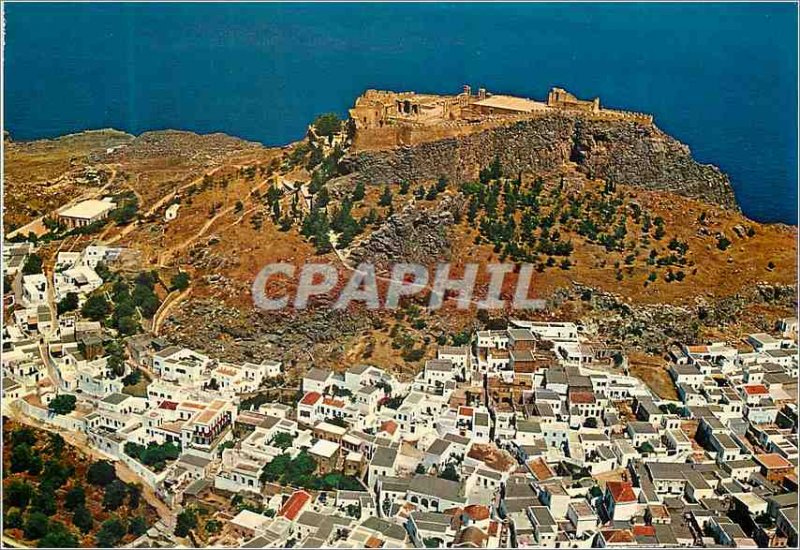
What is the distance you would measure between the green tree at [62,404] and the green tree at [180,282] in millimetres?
3613

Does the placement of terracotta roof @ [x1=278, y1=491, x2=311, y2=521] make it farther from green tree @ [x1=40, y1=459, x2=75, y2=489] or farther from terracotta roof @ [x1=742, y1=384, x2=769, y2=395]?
terracotta roof @ [x1=742, y1=384, x2=769, y2=395]

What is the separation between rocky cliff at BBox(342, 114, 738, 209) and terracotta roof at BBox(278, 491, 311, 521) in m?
10.1

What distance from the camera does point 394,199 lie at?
22406 mm

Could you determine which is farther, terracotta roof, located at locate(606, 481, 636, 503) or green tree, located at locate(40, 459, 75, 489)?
green tree, located at locate(40, 459, 75, 489)

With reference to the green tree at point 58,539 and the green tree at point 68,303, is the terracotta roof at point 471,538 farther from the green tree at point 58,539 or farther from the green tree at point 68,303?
the green tree at point 68,303

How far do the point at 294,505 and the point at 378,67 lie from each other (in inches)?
1488

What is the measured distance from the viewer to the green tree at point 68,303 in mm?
20781

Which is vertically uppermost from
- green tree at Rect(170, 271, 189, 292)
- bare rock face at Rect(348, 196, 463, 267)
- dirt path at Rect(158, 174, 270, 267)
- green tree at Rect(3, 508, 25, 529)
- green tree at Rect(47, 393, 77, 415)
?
bare rock face at Rect(348, 196, 463, 267)

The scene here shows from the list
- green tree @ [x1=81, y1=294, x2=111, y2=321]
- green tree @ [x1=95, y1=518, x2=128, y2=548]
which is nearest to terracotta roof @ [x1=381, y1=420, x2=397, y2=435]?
green tree @ [x1=95, y1=518, x2=128, y2=548]

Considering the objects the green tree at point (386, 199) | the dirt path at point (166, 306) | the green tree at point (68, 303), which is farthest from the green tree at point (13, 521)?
the green tree at point (386, 199)

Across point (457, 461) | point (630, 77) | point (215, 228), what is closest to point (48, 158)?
point (215, 228)

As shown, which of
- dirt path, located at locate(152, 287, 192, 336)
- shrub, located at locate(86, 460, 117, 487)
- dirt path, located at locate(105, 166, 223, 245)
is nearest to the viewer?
shrub, located at locate(86, 460, 117, 487)

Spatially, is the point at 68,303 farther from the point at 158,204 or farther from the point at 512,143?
the point at 512,143

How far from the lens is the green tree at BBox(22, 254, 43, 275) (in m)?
21.8
